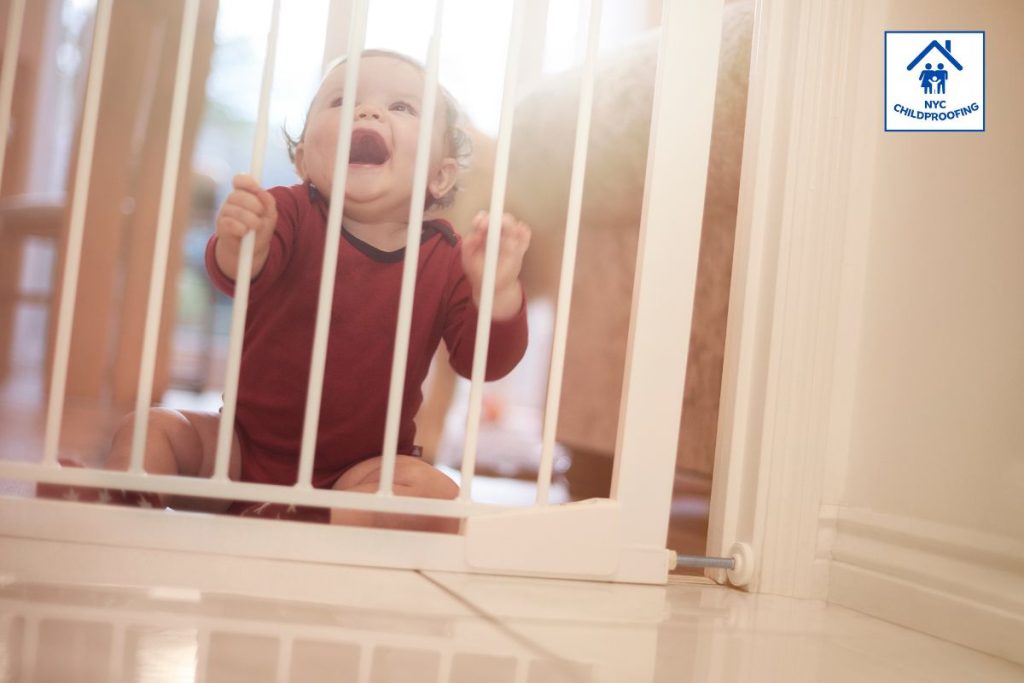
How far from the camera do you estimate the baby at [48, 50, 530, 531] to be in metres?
0.98

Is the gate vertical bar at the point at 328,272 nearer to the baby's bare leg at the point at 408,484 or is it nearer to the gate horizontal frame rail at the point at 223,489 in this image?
the gate horizontal frame rail at the point at 223,489

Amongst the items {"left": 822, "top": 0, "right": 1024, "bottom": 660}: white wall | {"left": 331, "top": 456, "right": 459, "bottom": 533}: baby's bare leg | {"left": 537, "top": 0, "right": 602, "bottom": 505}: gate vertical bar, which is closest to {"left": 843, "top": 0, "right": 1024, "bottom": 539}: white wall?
{"left": 822, "top": 0, "right": 1024, "bottom": 660}: white wall

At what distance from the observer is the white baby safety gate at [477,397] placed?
2.68 feet

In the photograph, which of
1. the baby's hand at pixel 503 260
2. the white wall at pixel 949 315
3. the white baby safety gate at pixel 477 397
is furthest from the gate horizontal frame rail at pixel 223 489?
the white wall at pixel 949 315

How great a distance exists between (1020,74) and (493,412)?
0.63m

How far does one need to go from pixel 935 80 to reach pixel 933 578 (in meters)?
0.51

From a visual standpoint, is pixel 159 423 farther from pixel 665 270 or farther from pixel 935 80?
pixel 935 80

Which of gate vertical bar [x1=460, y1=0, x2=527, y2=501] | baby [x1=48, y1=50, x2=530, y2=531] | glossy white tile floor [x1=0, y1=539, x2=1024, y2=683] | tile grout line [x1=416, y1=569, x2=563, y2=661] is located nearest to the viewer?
glossy white tile floor [x1=0, y1=539, x2=1024, y2=683]

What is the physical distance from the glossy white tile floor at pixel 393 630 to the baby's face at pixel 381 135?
415 millimetres

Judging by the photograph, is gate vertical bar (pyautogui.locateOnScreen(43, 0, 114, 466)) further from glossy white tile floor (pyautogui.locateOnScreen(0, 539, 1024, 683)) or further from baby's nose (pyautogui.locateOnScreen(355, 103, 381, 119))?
baby's nose (pyautogui.locateOnScreen(355, 103, 381, 119))

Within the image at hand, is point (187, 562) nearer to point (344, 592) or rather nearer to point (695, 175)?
point (344, 592)

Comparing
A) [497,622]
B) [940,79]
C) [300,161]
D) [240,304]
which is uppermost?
[940,79]

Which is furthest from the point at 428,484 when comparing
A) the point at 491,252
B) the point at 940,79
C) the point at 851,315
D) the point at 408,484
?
the point at 940,79

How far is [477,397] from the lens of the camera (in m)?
0.88
